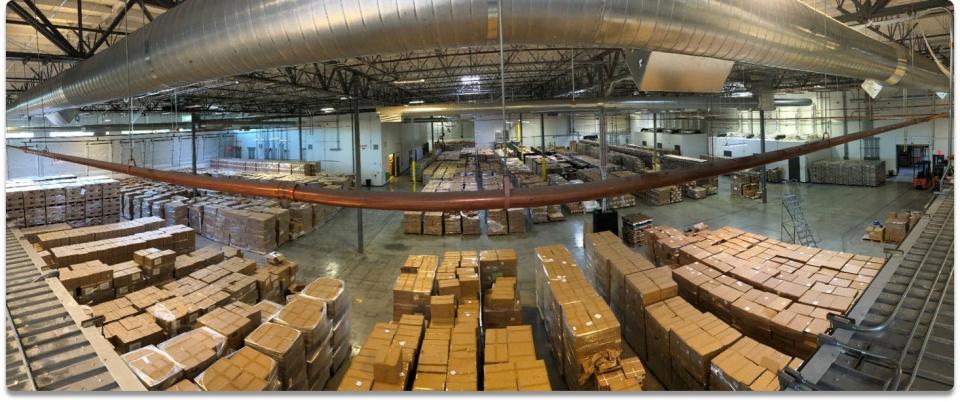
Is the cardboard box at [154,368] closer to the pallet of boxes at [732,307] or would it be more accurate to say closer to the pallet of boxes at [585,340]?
the pallet of boxes at [585,340]

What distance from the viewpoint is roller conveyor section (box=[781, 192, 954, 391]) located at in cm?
209

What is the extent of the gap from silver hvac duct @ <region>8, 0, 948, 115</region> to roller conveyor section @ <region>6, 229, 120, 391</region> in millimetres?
2048

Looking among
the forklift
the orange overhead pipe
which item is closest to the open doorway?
the orange overhead pipe

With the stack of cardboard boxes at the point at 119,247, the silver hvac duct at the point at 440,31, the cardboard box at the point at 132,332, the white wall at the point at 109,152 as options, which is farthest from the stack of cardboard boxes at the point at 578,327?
the white wall at the point at 109,152

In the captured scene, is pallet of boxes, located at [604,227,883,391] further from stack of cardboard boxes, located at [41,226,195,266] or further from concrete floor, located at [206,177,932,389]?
stack of cardboard boxes, located at [41,226,195,266]

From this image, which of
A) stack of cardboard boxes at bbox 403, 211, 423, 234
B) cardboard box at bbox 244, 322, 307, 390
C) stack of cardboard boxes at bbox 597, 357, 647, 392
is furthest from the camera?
stack of cardboard boxes at bbox 403, 211, 423, 234

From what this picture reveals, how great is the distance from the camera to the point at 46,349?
8.87 feet

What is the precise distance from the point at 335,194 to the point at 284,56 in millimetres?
1211

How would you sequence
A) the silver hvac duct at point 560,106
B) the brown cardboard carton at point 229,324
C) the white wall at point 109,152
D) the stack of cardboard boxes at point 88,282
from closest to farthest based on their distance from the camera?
the brown cardboard carton at point 229,324 < the stack of cardboard boxes at point 88,282 < the silver hvac duct at point 560,106 < the white wall at point 109,152

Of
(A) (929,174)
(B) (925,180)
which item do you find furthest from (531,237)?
(A) (929,174)

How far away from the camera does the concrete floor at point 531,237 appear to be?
24.7 feet

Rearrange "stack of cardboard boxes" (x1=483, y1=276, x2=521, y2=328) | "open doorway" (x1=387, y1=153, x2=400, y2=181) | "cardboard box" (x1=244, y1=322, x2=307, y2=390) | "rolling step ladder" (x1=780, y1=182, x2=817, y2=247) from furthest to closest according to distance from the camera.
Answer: "open doorway" (x1=387, y1=153, x2=400, y2=181), "rolling step ladder" (x1=780, y1=182, x2=817, y2=247), "stack of cardboard boxes" (x1=483, y1=276, x2=521, y2=328), "cardboard box" (x1=244, y1=322, x2=307, y2=390)

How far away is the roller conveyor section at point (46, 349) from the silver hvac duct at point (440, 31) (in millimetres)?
2048

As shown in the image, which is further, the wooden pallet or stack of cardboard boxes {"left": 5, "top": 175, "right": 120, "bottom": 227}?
stack of cardboard boxes {"left": 5, "top": 175, "right": 120, "bottom": 227}
